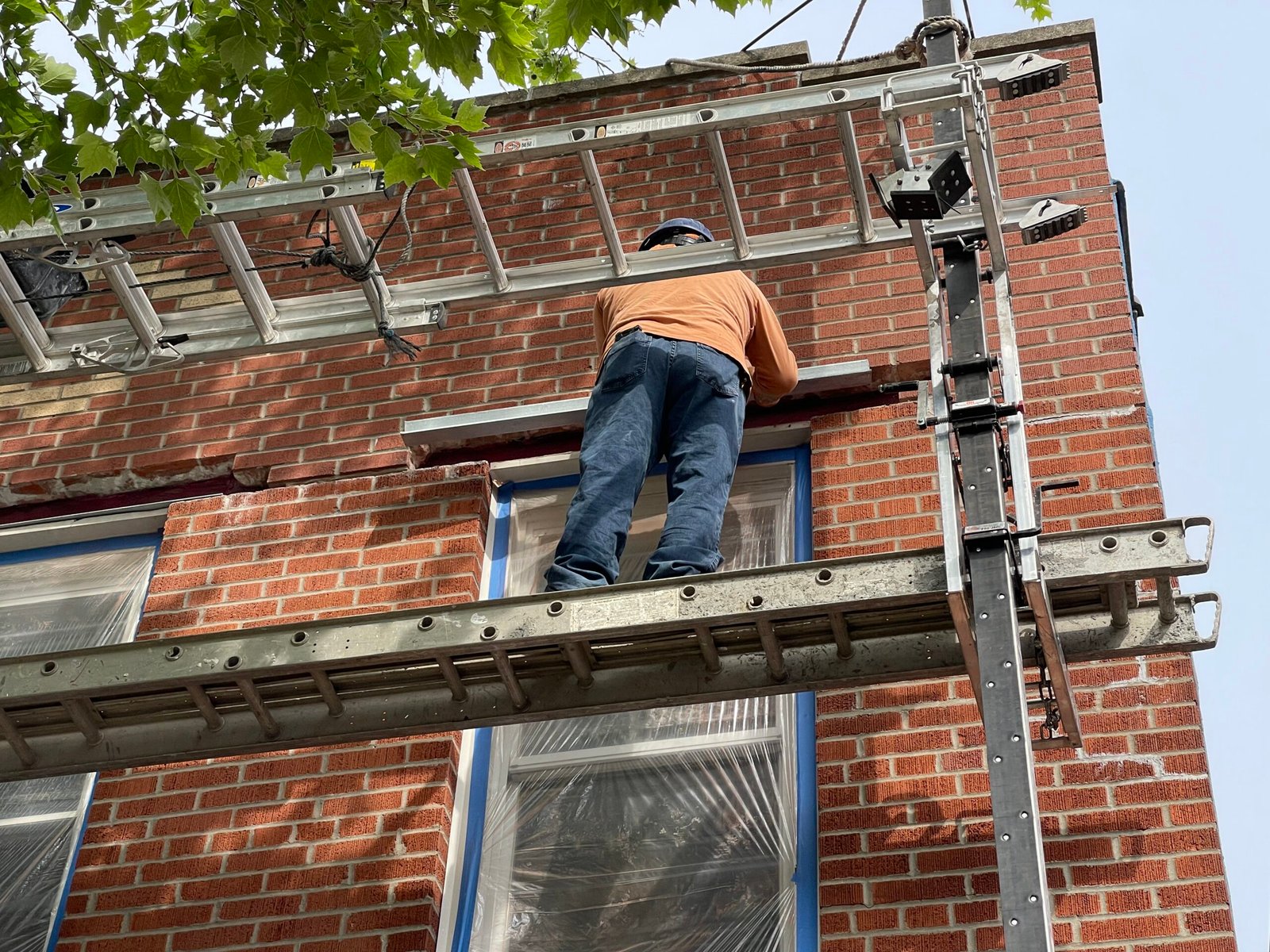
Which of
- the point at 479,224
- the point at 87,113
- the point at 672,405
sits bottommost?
the point at 672,405

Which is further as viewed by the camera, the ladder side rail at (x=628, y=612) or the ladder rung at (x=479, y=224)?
the ladder rung at (x=479, y=224)

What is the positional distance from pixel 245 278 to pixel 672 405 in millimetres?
1459

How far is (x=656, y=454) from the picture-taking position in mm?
5973

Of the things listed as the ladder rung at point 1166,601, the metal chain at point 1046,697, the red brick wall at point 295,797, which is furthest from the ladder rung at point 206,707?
the ladder rung at point 1166,601

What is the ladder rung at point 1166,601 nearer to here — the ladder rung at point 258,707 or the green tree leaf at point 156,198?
the ladder rung at point 258,707

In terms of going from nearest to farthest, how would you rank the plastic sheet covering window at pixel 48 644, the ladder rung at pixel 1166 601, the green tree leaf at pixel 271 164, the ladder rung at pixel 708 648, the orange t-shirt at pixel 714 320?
the ladder rung at pixel 1166 601
the ladder rung at pixel 708 648
the green tree leaf at pixel 271 164
the orange t-shirt at pixel 714 320
the plastic sheet covering window at pixel 48 644

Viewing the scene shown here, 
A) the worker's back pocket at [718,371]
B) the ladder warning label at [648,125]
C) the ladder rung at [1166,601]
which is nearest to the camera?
the ladder rung at [1166,601]

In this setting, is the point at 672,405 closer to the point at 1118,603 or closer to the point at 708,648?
the point at 708,648

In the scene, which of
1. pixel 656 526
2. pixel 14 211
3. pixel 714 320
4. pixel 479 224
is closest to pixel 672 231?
pixel 714 320

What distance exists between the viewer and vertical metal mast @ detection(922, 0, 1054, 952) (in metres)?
3.93

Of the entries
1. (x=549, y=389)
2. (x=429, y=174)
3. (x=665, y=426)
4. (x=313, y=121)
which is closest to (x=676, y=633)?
(x=665, y=426)

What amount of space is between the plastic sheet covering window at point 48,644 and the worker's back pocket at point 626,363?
2.03 metres

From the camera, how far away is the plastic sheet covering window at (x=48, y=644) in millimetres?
6156

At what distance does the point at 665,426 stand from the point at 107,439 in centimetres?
280
